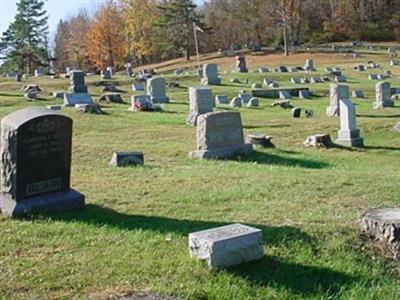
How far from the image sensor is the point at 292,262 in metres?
5.98

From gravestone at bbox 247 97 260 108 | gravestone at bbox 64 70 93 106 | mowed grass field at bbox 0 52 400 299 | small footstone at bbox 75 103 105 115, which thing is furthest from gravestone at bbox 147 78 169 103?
mowed grass field at bbox 0 52 400 299

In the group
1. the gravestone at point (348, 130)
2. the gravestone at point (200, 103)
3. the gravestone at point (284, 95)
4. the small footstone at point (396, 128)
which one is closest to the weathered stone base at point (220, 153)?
the gravestone at point (348, 130)

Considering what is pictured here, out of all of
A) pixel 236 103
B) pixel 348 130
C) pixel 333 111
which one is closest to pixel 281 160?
pixel 348 130

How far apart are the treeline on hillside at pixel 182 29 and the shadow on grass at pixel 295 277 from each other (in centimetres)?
5505

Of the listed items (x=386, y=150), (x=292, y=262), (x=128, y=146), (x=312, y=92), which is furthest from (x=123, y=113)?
(x=292, y=262)

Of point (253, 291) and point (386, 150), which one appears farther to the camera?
point (386, 150)

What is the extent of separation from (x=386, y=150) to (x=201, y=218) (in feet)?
34.1

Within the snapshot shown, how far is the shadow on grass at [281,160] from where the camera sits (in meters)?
13.4

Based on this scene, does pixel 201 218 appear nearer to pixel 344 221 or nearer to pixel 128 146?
pixel 344 221

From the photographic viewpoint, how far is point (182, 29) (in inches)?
2640

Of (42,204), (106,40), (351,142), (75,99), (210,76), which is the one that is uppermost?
(106,40)

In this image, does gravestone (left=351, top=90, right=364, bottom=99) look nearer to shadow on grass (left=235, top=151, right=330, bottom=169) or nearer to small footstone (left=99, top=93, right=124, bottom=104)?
small footstone (left=99, top=93, right=124, bottom=104)

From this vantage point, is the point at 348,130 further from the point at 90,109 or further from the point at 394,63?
the point at 394,63

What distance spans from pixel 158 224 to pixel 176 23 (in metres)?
61.2
